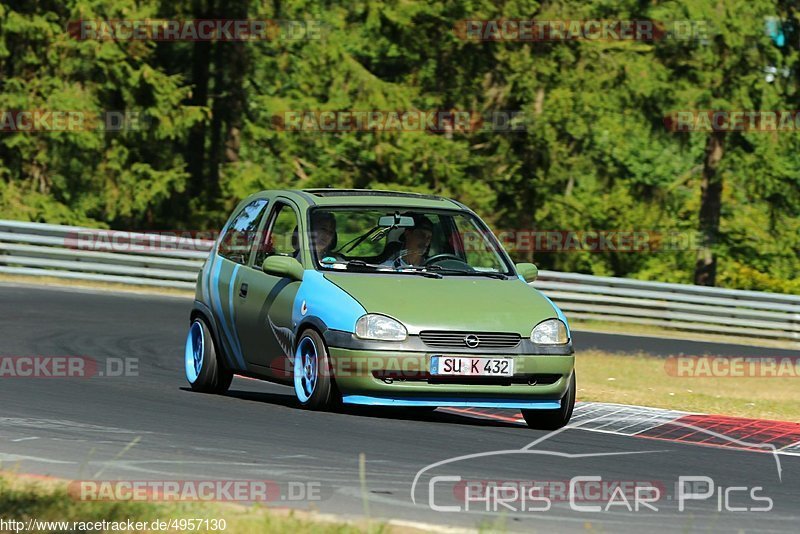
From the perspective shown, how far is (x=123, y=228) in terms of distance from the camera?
132 feet

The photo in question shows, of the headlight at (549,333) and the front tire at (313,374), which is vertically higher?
the headlight at (549,333)

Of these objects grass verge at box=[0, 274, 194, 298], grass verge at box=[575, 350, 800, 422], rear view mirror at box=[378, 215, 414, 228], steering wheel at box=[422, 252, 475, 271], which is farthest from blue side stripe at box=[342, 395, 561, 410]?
grass verge at box=[0, 274, 194, 298]

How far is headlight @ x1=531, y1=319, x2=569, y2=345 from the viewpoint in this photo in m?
10.1

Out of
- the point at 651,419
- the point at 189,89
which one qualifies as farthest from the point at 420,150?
the point at 651,419

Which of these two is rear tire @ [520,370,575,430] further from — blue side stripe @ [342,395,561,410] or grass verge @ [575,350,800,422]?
grass verge @ [575,350,800,422]

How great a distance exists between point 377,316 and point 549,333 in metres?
1.25

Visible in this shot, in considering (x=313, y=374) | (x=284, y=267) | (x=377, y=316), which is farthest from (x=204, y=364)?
(x=377, y=316)

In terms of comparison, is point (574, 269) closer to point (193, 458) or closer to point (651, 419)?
point (651, 419)

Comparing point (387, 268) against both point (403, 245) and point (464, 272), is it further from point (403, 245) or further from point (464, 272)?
point (464, 272)

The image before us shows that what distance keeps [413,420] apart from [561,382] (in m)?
1.12

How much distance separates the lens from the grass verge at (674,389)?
13.5 meters

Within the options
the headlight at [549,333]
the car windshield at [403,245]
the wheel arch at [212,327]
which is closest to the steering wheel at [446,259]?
the car windshield at [403,245]

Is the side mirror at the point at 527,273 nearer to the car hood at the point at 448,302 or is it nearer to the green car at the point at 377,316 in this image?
the green car at the point at 377,316

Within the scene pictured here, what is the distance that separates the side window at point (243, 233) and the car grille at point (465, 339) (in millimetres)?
2372
